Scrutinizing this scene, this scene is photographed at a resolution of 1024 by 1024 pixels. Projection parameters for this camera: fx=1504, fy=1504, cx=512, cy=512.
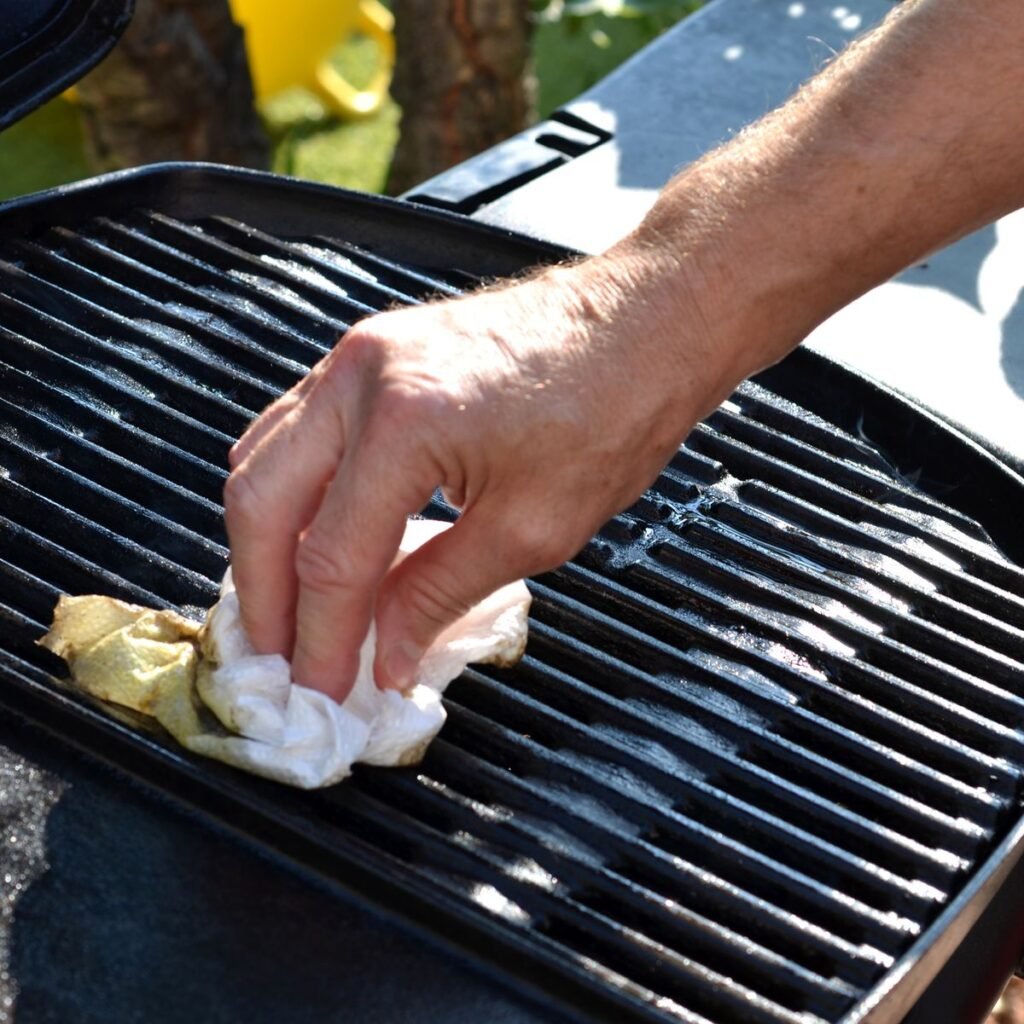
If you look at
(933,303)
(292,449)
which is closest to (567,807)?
(292,449)

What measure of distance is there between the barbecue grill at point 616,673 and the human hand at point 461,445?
0.20 metres

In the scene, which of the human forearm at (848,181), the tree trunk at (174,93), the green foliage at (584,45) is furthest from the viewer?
the green foliage at (584,45)

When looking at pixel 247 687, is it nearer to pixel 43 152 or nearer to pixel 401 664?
pixel 401 664

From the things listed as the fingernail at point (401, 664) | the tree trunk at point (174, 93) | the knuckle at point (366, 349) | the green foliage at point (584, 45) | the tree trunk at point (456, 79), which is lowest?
the fingernail at point (401, 664)

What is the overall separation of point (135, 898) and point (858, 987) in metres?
0.64

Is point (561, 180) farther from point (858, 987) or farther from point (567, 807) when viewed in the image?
point (858, 987)

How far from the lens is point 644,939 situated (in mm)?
1312

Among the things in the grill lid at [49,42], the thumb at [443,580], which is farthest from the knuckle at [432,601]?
the grill lid at [49,42]

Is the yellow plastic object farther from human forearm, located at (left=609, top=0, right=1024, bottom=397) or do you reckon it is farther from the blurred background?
human forearm, located at (left=609, top=0, right=1024, bottom=397)

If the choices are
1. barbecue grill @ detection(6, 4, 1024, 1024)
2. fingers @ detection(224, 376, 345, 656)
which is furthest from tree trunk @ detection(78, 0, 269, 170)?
fingers @ detection(224, 376, 345, 656)

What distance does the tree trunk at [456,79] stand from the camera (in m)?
4.02

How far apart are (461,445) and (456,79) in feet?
10.2

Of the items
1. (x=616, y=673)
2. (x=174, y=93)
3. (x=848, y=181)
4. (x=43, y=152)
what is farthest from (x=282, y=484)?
(x=43, y=152)

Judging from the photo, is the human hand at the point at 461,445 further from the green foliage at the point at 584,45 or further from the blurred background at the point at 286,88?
the green foliage at the point at 584,45
